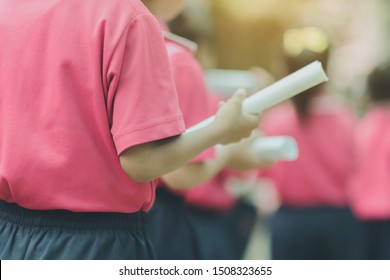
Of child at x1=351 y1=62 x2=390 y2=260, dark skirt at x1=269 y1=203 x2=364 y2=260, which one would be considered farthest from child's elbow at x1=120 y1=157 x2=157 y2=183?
child at x1=351 y1=62 x2=390 y2=260

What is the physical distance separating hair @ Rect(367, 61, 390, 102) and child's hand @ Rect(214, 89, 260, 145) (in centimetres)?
248

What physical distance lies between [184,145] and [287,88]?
269 mm

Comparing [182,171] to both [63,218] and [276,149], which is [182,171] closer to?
[276,149]

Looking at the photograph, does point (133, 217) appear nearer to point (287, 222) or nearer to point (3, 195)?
point (3, 195)

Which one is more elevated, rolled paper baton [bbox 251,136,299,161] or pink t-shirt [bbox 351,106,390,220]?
rolled paper baton [bbox 251,136,299,161]

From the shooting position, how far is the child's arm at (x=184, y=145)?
5.50ft

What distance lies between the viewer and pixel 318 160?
3.75 m

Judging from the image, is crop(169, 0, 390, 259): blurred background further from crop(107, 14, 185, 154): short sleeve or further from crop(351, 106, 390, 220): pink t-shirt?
crop(107, 14, 185, 154): short sleeve

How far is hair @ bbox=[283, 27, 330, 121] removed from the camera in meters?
3.65

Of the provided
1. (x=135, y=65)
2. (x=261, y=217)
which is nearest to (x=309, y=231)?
(x=261, y=217)

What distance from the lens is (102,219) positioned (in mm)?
1794

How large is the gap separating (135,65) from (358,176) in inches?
105

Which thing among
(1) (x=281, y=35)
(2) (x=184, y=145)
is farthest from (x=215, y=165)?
(1) (x=281, y=35)

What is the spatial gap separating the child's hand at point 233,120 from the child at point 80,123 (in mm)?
50
